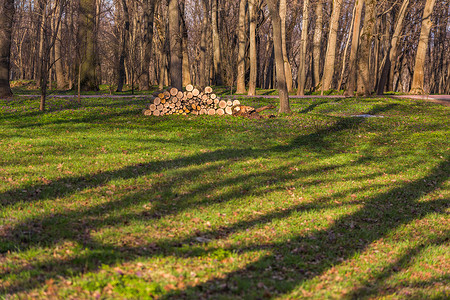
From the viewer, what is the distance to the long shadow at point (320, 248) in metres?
4.50

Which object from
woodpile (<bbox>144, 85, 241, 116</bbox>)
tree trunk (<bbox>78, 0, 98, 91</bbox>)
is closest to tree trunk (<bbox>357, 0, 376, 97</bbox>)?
woodpile (<bbox>144, 85, 241, 116</bbox>)

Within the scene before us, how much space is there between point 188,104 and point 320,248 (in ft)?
42.9

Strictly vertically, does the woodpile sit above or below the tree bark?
below

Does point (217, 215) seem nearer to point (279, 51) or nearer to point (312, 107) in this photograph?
point (279, 51)

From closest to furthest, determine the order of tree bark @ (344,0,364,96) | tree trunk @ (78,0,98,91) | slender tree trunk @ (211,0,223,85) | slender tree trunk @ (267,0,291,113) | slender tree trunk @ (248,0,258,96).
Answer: slender tree trunk @ (267,0,291,113), tree trunk @ (78,0,98,91), tree bark @ (344,0,364,96), slender tree trunk @ (248,0,258,96), slender tree trunk @ (211,0,223,85)

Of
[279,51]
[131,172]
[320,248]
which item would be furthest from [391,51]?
[320,248]

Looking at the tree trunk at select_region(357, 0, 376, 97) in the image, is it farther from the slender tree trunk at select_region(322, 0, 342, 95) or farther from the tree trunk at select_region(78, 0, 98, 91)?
the tree trunk at select_region(78, 0, 98, 91)

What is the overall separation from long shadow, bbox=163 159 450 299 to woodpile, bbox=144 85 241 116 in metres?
10.3

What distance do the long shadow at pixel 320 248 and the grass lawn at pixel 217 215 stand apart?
0.02 metres

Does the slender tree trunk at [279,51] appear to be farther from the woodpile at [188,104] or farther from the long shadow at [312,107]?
the woodpile at [188,104]

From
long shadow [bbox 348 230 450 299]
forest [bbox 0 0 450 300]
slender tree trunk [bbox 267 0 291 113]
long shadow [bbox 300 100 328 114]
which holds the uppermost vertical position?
slender tree trunk [bbox 267 0 291 113]

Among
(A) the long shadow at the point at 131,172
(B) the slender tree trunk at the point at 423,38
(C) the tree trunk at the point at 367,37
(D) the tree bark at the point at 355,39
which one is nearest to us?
(A) the long shadow at the point at 131,172

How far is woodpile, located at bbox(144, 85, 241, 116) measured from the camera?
695 inches

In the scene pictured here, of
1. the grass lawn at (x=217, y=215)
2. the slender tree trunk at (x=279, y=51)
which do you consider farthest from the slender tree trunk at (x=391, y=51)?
the grass lawn at (x=217, y=215)
